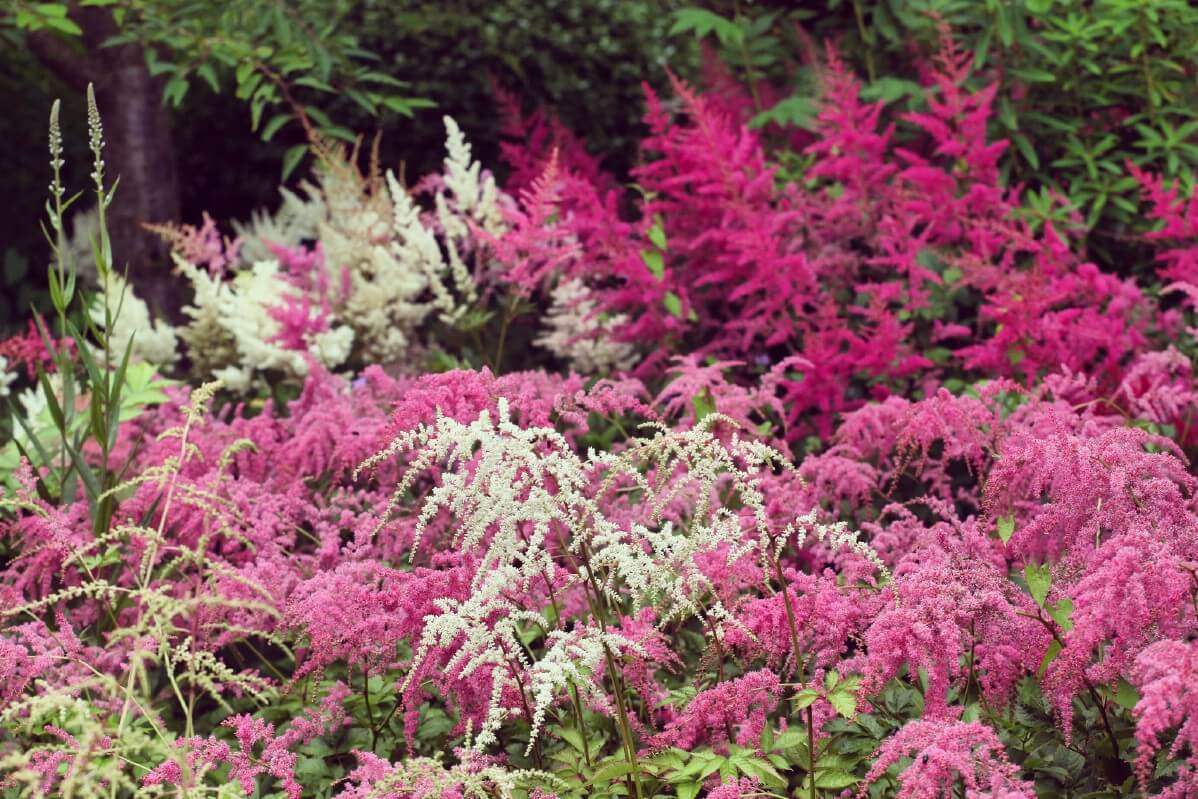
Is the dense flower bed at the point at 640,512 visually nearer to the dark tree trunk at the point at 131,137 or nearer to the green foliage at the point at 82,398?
the green foliage at the point at 82,398

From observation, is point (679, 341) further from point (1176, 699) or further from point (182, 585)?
point (1176, 699)

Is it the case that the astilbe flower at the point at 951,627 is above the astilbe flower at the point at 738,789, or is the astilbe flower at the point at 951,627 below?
above

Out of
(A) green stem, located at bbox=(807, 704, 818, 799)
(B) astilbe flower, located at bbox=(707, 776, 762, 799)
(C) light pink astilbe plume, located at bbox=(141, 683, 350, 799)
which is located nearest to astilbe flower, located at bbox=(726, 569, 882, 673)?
(A) green stem, located at bbox=(807, 704, 818, 799)

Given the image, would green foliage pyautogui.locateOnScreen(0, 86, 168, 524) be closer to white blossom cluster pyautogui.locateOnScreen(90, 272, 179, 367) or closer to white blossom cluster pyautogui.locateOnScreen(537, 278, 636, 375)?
white blossom cluster pyautogui.locateOnScreen(90, 272, 179, 367)

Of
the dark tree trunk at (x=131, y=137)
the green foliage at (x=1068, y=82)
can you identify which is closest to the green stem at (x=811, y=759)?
the green foliage at (x=1068, y=82)

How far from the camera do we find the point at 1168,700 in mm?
1923

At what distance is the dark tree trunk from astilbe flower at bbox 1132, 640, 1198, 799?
4.66 meters

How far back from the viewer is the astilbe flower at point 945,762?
1.92 metres

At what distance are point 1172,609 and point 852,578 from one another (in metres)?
0.67

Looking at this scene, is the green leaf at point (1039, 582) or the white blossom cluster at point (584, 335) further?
the white blossom cluster at point (584, 335)

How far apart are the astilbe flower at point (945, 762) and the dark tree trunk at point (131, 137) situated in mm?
4422

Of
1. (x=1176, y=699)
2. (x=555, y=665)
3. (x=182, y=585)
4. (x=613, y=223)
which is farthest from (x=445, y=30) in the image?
(x=1176, y=699)

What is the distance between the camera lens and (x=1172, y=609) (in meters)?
2.07

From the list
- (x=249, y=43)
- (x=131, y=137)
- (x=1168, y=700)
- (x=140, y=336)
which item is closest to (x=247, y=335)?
(x=140, y=336)
